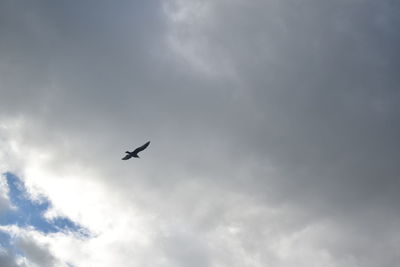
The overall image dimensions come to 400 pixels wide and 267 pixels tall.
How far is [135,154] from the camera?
85.1 m
